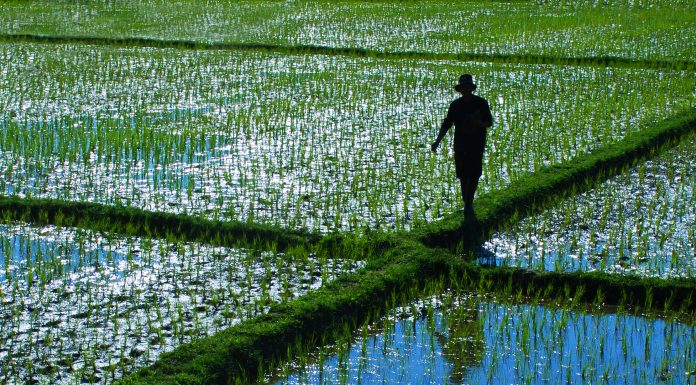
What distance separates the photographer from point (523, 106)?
10.5 m

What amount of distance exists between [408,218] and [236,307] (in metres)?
1.83

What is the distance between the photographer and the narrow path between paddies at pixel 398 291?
4293mm

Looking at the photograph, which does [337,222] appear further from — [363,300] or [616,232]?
[616,232]

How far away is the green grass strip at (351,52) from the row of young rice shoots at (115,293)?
333 inches

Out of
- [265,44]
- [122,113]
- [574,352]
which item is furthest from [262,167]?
[265,44]

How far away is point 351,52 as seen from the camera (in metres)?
14.7

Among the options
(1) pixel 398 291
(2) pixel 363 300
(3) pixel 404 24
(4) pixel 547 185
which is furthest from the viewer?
(3) pixel 404 24

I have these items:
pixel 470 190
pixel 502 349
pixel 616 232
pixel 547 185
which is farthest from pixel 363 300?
pixel 547 185

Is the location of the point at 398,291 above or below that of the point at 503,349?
above

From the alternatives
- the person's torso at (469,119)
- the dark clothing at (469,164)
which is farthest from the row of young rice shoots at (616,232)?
the person's torso at (469,119)

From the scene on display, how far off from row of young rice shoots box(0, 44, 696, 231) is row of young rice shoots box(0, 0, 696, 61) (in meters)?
1.47

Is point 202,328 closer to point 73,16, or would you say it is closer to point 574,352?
point 574,352

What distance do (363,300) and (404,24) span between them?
13110mm

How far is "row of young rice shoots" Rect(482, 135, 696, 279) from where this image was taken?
5781 millimetres
